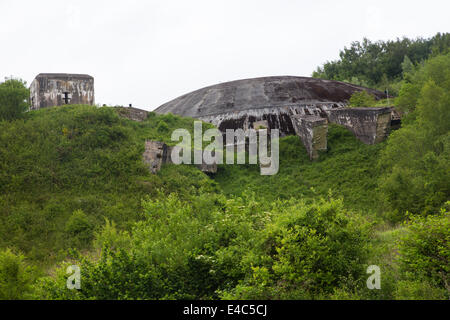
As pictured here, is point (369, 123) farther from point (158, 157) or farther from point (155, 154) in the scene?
point (155, 154)

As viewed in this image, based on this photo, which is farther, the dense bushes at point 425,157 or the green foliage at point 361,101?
the green foliage at point 361,101

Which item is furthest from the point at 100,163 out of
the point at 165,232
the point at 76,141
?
the point at 165,232

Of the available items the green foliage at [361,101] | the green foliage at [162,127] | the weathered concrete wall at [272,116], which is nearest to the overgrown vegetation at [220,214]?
the green foliage at [162,127]

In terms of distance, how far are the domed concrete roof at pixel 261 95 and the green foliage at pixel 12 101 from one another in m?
12.7

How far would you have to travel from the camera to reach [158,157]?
27.1 metres

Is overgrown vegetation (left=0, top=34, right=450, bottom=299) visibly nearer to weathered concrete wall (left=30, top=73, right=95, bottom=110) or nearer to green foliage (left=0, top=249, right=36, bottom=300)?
green foliage (left=0, top=249, right=36, bottom=300)

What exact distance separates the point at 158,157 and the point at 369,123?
13.1m

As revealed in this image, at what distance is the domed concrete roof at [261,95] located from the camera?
34938 mm

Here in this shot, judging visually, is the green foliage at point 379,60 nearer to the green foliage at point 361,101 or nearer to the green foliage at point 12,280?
the green foliage at point 361,101

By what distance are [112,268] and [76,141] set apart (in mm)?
18282

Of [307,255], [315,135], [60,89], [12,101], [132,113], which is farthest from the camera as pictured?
[60,89]

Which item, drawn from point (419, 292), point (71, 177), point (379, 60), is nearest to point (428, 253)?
point (419, 292)

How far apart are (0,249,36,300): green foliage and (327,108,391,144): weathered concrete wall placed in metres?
21.3
